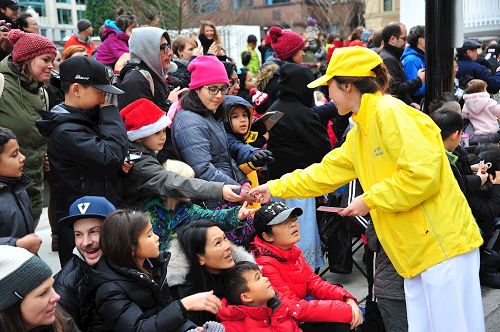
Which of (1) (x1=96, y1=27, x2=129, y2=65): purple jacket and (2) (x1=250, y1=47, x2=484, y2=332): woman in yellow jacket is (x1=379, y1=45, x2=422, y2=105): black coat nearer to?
(1) (x1=96, y1=27, x2=129, y2=65): purple jacket

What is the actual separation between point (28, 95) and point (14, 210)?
2.00 meters

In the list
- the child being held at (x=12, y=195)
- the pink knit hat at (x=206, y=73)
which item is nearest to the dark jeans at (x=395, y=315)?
the pink knit hat at (x=206, y=73)

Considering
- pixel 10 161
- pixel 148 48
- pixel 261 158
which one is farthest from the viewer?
pixel 148 48

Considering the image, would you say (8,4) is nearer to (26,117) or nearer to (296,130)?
(26,117)

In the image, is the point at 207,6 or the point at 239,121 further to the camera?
the point at 207,6

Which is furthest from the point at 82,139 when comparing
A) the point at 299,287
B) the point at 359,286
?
the point at 359,286

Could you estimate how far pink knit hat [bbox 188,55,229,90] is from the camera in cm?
513

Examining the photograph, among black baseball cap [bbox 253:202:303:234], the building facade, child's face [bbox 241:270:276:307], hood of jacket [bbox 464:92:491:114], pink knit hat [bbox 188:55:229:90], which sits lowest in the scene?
child's face [bbox 241:270:276:307]

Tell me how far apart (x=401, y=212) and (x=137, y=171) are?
1.86 meters

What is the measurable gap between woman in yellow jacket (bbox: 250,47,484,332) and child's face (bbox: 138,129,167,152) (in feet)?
4.54

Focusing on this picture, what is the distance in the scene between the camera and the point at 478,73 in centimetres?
976

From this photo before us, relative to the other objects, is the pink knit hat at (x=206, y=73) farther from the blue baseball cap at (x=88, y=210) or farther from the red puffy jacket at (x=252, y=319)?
the red puffy jacket at (x=252, y=319)

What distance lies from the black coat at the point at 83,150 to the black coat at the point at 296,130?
2163 millimetres

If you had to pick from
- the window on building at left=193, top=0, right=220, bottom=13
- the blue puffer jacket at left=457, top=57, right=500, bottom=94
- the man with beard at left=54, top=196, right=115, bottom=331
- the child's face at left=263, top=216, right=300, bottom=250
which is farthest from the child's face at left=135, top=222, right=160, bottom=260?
the window on building at left=193, top=0, right=220, bottom=13
